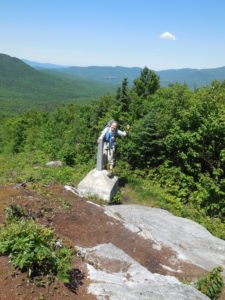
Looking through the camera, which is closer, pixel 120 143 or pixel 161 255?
pixel 161 255

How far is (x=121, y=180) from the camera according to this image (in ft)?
42.2

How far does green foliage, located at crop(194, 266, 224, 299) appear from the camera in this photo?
5.23 meters

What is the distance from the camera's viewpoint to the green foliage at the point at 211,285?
523cm

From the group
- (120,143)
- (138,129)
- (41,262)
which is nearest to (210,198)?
(138,129)

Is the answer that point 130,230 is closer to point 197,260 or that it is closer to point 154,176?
point 197,260

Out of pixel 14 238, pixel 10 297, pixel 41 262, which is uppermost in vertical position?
pixel 14 238

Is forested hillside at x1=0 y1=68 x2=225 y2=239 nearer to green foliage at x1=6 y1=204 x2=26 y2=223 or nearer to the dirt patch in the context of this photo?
the dirt patch

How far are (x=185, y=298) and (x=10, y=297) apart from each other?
2.72 metres

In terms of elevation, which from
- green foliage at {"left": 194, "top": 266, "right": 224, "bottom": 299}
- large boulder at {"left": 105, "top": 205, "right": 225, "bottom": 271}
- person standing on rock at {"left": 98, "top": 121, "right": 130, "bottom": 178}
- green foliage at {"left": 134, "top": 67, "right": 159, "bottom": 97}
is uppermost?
green foliage at {"left": 134, "top": 67, "right": 159, "bottom": 97}

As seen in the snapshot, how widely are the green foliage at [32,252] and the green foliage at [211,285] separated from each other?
2.71 metres

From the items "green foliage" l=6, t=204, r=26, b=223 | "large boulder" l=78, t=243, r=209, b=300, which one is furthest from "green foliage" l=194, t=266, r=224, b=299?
"green foliage" l=6, t=204, r=26, b=223

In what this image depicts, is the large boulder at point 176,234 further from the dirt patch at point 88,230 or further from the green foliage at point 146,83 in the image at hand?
the green foliage at point 146,83

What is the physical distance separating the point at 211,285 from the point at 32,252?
3.50m

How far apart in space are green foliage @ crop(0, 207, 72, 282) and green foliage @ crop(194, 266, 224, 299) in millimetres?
2709
